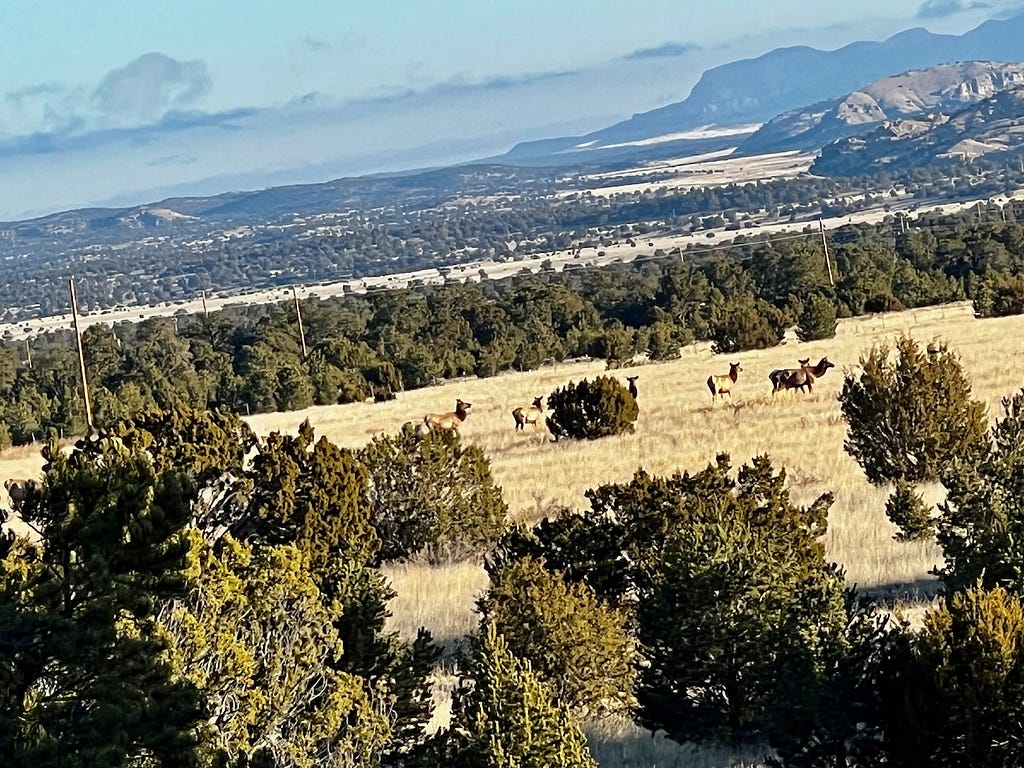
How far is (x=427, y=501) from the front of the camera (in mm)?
13891

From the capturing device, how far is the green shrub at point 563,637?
310 inches

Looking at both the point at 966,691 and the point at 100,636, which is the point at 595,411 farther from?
A: the point at 100,636

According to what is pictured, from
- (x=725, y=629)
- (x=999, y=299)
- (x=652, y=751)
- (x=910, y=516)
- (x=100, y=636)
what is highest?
(x=100, y=636)

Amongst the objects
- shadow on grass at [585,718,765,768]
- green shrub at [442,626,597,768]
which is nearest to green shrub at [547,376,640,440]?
shadow on grass at [585,718,765,768]

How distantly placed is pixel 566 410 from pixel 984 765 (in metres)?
16.4

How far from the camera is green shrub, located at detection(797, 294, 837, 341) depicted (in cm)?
3853

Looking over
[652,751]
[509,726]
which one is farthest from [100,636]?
[652,751]

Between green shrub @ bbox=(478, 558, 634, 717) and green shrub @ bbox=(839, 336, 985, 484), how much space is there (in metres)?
6.98

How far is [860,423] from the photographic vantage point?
14820mm

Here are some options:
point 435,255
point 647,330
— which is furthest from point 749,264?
point 435,255

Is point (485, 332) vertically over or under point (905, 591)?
under

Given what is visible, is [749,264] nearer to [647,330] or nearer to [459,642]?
[647,330]

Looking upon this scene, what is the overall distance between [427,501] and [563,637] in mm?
6139

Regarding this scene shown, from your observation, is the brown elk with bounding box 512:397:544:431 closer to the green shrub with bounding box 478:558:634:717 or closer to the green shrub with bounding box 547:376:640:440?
the green shrub with bounding box 547:376:640:440
